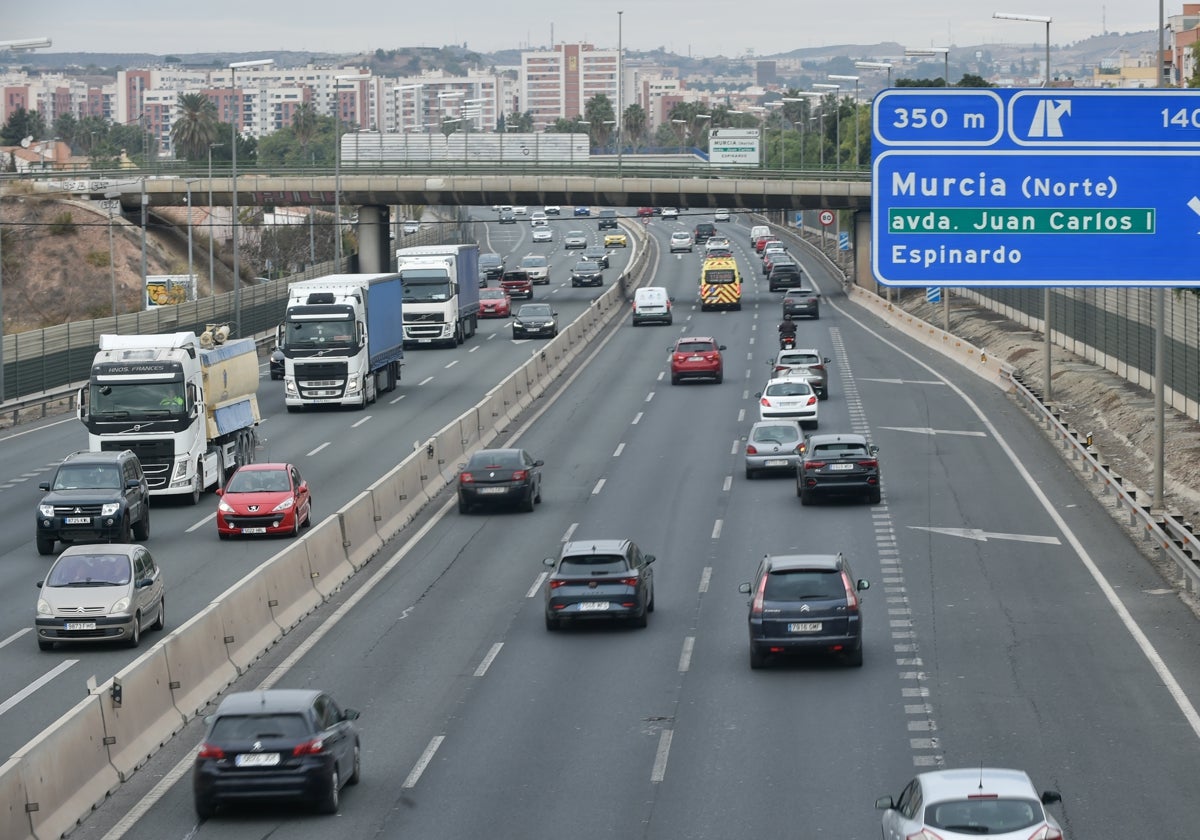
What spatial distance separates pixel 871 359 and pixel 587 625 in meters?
43.4

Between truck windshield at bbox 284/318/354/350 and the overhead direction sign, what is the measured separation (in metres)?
37.7

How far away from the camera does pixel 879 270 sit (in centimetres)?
2253

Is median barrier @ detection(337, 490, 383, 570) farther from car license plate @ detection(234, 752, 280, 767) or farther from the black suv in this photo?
car license plate @ detection(234, 752, 280, 767)

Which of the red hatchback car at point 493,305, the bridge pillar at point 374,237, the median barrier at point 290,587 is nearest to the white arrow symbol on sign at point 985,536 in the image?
the median barrier at point 290,587

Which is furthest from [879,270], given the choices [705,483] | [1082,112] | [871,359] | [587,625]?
[871,359]

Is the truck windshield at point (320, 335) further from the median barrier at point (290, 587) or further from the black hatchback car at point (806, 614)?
the black hatchback car at point (806, 614)

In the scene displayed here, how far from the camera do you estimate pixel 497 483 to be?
139ft

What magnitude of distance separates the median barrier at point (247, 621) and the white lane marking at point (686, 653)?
6418 millimetres

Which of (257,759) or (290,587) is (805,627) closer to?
(290,587)

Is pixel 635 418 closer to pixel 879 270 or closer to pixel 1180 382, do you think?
pixel 1180 382

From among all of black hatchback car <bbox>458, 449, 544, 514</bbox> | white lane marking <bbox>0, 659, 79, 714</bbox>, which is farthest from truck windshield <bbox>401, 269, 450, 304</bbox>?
white lane marking <bbox>0, 659, 79, 714</bbox>

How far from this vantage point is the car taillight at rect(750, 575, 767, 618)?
27.3m

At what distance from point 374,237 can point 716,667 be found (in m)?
79.2

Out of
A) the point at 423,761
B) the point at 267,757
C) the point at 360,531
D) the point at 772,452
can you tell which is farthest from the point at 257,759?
the point at 772,452
